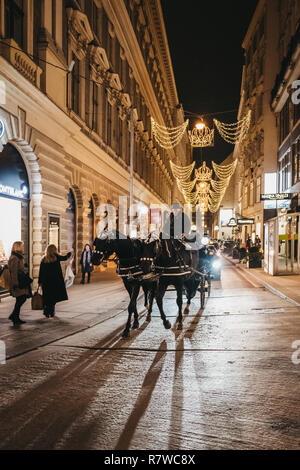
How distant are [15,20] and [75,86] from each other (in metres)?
6.01

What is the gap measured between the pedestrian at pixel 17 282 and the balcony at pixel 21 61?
231 inches

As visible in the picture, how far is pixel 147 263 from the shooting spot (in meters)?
7.95

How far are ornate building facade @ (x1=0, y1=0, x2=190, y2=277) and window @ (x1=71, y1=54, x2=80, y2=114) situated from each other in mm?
43

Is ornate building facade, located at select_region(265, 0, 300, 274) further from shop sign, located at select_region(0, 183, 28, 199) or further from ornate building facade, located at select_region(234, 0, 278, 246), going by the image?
shop sign, located at select_region(0, 183, 28, 199)

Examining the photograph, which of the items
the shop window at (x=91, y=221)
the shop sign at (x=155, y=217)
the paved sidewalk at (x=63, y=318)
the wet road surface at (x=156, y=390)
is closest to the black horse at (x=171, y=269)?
the wet road surface at (x=156, y=390)

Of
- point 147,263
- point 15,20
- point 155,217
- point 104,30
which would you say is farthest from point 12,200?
point 155,217

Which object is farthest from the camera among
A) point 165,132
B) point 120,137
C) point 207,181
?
point 207,181

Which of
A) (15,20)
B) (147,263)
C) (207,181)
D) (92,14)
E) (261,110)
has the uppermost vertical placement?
(261,110)

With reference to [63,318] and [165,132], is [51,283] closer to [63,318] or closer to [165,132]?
[63,318]

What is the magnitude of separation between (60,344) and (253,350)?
11.0 ft

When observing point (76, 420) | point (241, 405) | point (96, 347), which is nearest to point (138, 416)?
point (76, 420)

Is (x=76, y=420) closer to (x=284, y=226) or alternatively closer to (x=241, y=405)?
(x=241, y=405)

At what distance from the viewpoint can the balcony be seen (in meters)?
10.8

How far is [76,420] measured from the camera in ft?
12.8
